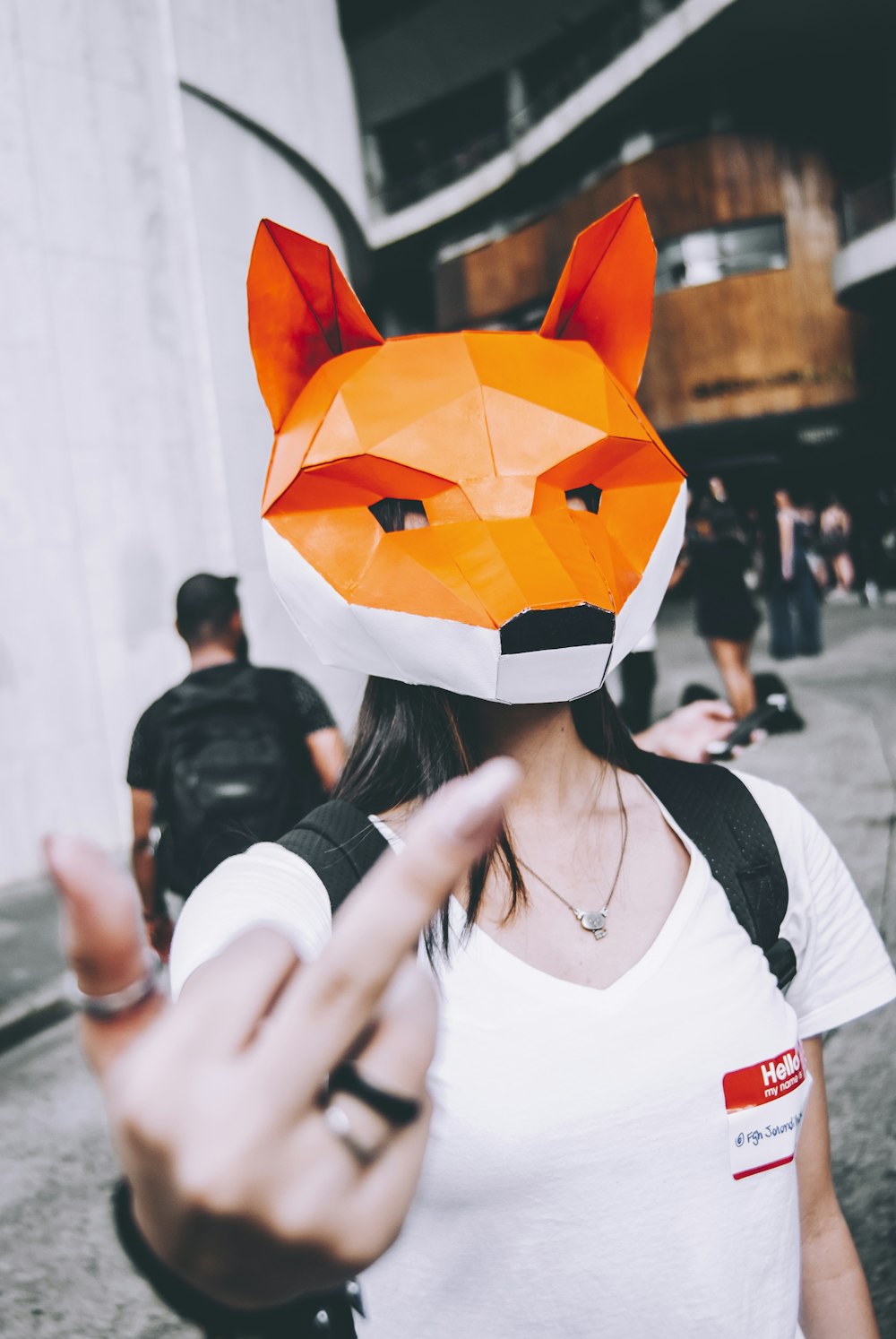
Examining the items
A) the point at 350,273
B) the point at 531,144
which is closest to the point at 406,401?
the point at 350,273

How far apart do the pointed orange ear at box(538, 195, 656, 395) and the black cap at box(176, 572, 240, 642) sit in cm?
192

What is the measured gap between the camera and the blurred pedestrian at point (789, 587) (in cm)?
1024

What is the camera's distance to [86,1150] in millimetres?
3270

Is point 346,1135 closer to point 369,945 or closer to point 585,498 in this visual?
point 369,945

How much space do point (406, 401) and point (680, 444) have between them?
1945cm

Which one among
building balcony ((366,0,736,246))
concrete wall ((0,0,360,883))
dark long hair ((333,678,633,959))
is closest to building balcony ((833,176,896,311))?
building balcony ((366,0,736,246))

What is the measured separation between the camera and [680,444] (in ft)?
63.7

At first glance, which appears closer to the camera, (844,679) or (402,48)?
(844,679)

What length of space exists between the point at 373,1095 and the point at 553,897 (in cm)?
65

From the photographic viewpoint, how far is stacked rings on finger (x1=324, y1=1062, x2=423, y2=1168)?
1.61 feet

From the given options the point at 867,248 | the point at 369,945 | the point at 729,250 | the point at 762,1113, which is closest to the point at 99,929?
the point at 369,945

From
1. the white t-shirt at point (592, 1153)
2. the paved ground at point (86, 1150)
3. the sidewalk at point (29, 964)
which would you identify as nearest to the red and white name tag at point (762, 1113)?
the white t-shirt at point (592, 1153)

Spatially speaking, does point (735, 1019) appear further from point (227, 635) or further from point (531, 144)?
point (531, 144)

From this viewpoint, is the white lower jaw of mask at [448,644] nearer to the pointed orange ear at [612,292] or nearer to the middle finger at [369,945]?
the pointed orange ear at [612,292]
